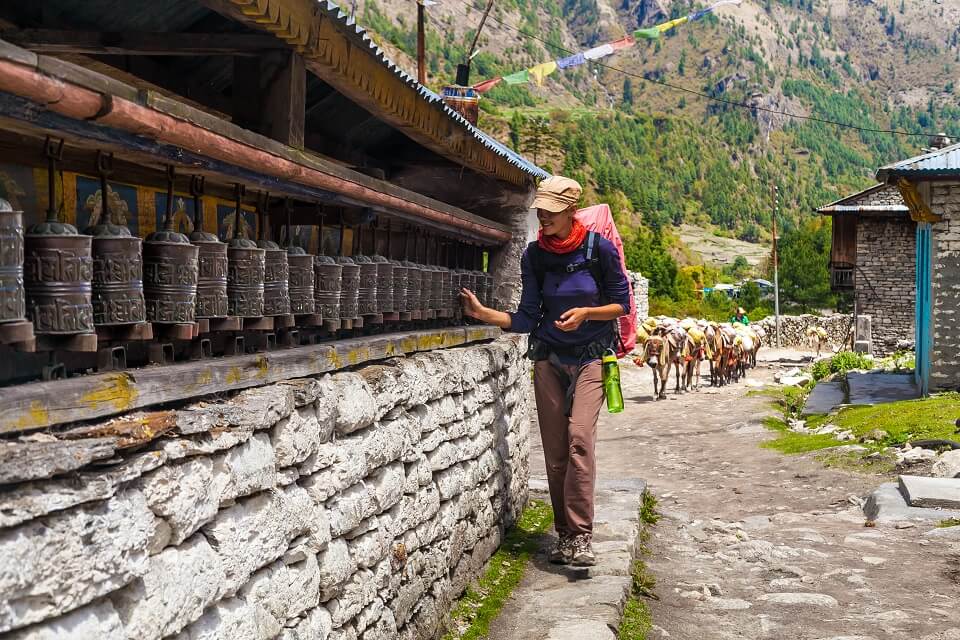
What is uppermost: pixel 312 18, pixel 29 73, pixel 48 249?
pixel 312 18

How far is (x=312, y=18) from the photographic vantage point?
388 centimetres

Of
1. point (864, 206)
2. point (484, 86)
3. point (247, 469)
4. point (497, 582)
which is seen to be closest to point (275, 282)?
point (247, 469)

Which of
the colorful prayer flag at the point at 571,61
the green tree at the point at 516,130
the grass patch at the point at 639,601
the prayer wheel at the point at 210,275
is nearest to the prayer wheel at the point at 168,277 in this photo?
the prayer wheel at the point at 210,275

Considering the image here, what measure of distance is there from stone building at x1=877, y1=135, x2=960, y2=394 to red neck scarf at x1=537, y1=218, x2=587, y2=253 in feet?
33.6

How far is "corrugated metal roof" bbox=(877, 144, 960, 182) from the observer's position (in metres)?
14.6

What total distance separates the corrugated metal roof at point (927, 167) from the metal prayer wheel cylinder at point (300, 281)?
1200cm

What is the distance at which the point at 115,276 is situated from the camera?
2936mm

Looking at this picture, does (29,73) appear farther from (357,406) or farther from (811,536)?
(811,536)

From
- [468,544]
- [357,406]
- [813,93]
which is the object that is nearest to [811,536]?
[468,544]

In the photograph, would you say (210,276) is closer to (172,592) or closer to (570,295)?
(172,592)

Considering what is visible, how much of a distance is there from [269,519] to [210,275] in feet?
2.82

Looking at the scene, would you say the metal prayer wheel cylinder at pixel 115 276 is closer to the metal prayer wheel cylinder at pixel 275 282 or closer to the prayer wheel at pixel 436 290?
the metal prayer wheel cylinder at pixel 275 282

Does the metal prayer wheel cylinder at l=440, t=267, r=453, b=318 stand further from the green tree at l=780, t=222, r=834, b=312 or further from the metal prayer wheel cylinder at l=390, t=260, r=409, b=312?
the green tree at l=780, t=222, r=834, b=312

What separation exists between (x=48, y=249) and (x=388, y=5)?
150m
